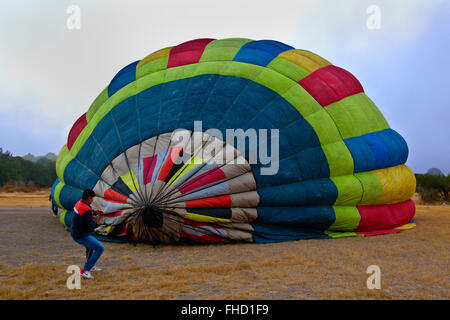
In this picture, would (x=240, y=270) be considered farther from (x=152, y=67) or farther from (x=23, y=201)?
(x=23, y=201)

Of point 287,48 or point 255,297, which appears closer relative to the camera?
point 255,297

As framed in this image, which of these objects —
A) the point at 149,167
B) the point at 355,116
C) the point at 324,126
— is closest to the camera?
the point at 149,167

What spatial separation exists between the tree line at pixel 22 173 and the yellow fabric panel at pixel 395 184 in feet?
109

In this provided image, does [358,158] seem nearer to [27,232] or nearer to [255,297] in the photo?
[255,297]

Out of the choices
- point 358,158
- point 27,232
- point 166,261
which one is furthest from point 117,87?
point 358,158

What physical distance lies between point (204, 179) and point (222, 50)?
2.98m

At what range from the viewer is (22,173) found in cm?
3631

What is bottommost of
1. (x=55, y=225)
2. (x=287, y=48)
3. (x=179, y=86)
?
(x=55, y=225)

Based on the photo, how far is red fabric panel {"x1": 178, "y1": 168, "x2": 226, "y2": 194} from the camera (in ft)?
17.8

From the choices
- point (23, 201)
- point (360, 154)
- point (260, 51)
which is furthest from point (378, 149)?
point (23, 201)

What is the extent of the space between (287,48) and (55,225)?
6.60 meters

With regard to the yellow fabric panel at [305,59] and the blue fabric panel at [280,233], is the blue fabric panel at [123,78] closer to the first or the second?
the yellow fabric panel at [305,59]

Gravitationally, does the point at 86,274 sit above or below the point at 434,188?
below

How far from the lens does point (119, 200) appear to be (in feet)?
18.3
